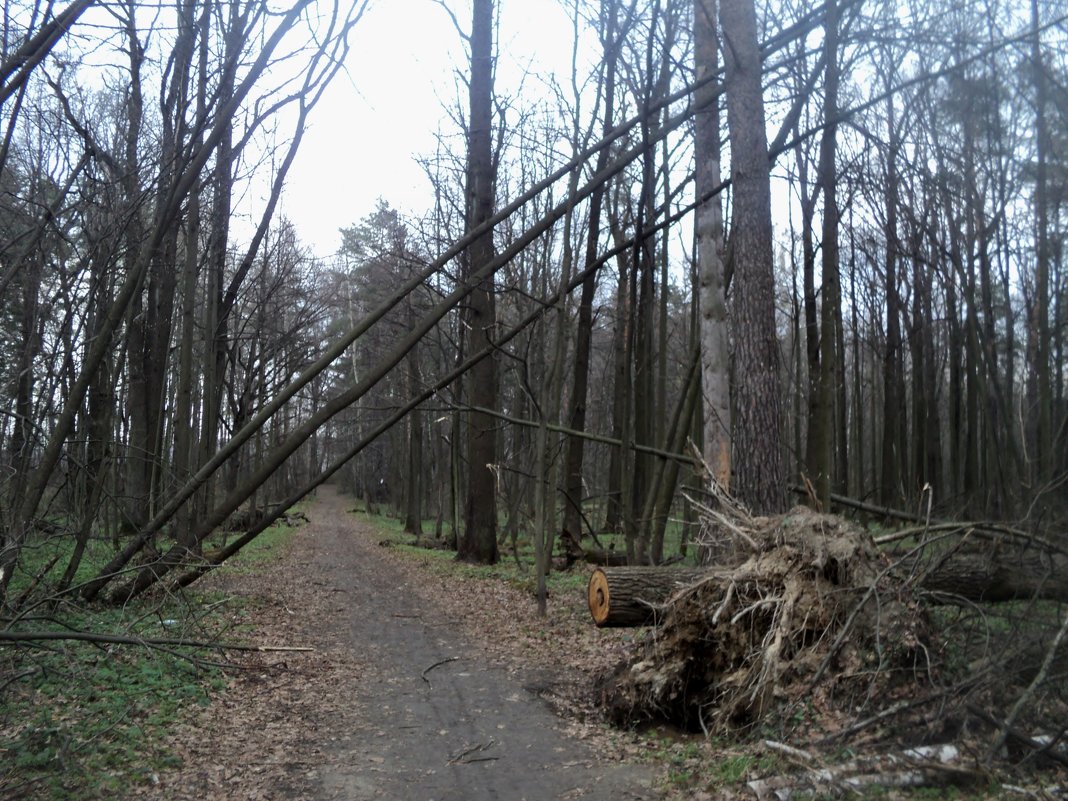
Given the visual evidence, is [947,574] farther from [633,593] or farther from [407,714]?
[407,714]

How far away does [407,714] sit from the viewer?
7.14m

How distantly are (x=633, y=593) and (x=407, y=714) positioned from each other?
237 centimetres

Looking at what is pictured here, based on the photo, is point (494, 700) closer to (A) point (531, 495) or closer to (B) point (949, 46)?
(B) point (949, 46)

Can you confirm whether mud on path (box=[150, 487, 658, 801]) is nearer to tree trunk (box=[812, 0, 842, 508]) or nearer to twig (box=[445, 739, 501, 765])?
twig (box=[445, 739, 501, 765])

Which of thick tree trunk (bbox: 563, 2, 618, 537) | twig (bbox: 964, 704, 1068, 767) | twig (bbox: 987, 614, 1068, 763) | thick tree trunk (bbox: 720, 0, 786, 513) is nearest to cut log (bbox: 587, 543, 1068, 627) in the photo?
twig (bbox: 987, 614, 1068, 763)

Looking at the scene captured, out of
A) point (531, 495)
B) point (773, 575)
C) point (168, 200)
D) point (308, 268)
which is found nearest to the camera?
point (773, 575)

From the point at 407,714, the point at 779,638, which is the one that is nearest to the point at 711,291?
the point at 779,638

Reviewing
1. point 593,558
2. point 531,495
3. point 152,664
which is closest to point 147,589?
point 152,664

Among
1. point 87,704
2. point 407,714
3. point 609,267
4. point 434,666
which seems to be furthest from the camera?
point 609,267

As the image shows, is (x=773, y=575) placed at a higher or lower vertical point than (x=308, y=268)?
lower

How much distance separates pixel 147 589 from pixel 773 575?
7713 millimetres

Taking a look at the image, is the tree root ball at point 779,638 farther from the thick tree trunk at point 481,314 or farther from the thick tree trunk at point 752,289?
the thick tree trunk at point 481,314

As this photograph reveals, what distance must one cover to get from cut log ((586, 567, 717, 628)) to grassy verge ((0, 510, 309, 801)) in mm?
3504

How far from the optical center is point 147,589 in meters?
10.6
